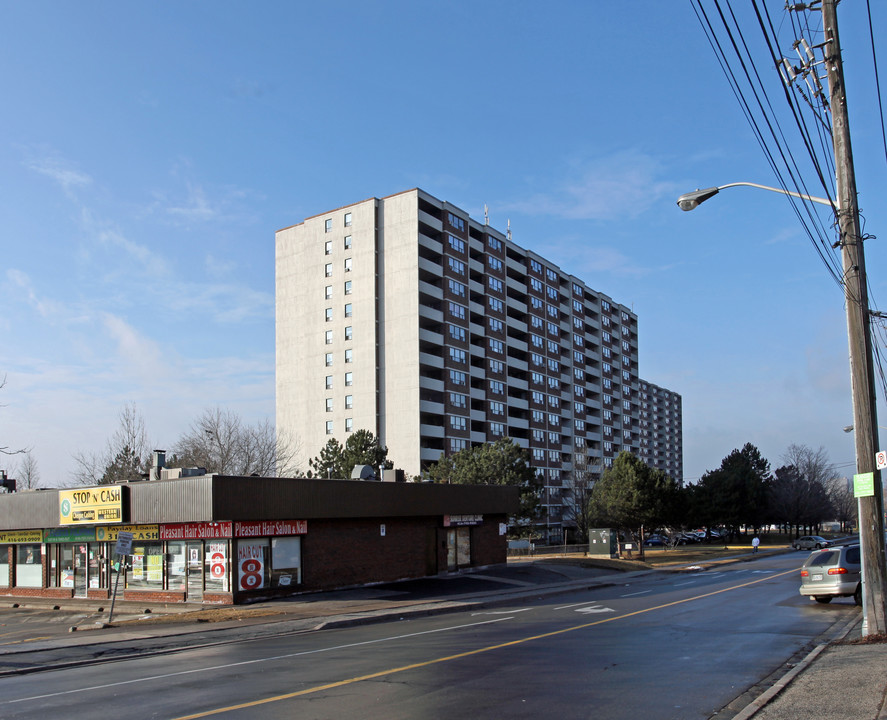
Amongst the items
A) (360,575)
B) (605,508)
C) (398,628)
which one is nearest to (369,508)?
(360,575)

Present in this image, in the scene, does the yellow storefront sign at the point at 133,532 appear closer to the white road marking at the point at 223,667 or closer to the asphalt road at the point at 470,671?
the asphalt road at the point at 470,671

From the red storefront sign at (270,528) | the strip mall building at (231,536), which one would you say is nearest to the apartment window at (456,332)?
the strip mall building at (231,536)

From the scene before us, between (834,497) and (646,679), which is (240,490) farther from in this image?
(834,497)

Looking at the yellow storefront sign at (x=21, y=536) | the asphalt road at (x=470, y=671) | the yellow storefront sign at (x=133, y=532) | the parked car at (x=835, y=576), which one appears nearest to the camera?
the asphalt road at (x=470, y=671)

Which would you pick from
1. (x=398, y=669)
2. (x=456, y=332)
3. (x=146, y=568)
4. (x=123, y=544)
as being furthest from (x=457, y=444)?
(x=398, y=669)

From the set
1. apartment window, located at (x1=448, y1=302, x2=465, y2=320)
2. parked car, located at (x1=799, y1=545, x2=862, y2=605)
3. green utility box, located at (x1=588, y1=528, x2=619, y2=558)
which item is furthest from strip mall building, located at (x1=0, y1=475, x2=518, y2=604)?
apartment window, located at (x1=448, y1=302, x2=465, y2=320)

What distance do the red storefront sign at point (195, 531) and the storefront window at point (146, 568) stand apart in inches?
33.2

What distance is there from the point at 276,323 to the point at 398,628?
74.9 metres

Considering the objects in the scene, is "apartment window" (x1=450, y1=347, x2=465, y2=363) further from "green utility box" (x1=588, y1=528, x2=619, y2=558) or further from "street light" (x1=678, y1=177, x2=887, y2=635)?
"street light" (x1=678, y1=177, x2=887, y2=635)

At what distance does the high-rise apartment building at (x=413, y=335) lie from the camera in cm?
8038

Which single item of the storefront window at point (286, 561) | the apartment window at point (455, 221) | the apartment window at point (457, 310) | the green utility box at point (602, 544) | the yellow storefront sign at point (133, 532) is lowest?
the green utility box at point (602, 544)

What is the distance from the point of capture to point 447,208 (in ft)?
281

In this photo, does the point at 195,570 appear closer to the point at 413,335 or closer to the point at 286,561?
the point at 286,561

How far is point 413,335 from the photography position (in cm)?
7912
